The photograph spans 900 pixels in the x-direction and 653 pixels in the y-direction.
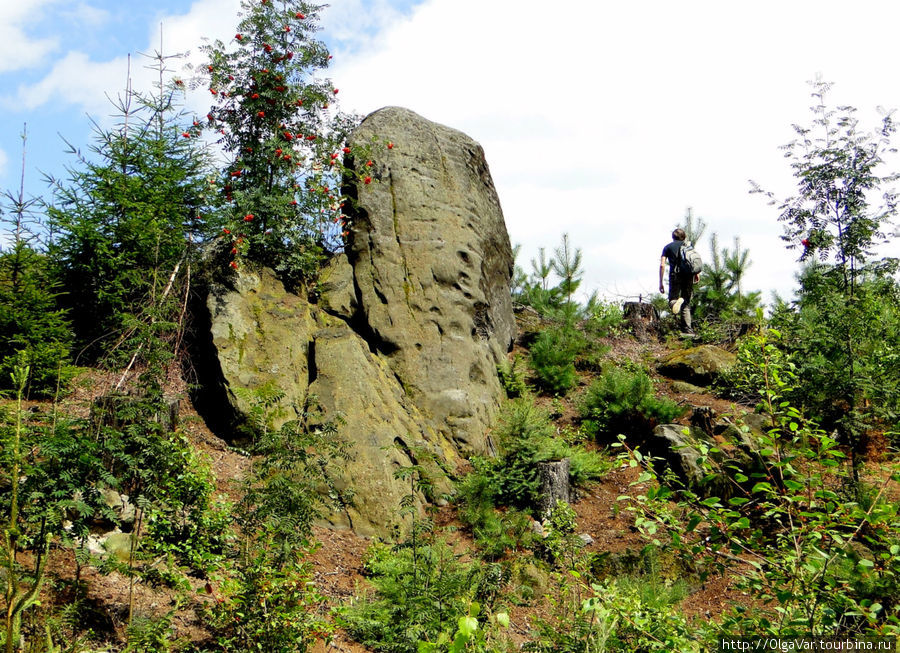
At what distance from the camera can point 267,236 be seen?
8.62 m

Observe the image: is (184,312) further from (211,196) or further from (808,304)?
(808,304)

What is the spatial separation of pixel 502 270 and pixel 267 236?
4522 mm

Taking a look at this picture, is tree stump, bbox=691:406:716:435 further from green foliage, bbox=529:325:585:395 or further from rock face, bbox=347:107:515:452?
rock face, bbox=347:107:515:452

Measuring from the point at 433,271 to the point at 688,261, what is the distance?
6.47 m

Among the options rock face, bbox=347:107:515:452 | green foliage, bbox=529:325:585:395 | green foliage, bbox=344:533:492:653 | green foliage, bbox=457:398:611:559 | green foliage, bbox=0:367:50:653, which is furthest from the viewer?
green foliage, bbox=529:325:585:395

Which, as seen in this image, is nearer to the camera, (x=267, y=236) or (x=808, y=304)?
(x=808, y=304)

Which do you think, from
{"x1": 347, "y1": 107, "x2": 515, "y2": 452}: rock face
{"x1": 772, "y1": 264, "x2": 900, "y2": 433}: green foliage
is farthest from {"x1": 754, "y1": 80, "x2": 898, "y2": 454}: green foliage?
{"x1": 347, "y1": 107, "x2": 515, "y2": 452}: rock face

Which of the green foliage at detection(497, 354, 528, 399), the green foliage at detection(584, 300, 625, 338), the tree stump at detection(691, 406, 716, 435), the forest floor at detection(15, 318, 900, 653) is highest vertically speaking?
the green foliage at detection(584, 300, 625, 338)

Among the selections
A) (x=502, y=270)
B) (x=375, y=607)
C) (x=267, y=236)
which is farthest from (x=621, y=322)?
(x=375, y=607)

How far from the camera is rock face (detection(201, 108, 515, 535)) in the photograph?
753 cm

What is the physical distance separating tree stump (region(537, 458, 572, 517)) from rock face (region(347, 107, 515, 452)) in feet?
4.37

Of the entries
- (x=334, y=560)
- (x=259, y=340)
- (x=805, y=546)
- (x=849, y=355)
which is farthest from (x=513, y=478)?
(x=805, y=546)

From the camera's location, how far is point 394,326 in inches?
356

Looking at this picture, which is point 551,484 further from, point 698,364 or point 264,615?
point 698,364
